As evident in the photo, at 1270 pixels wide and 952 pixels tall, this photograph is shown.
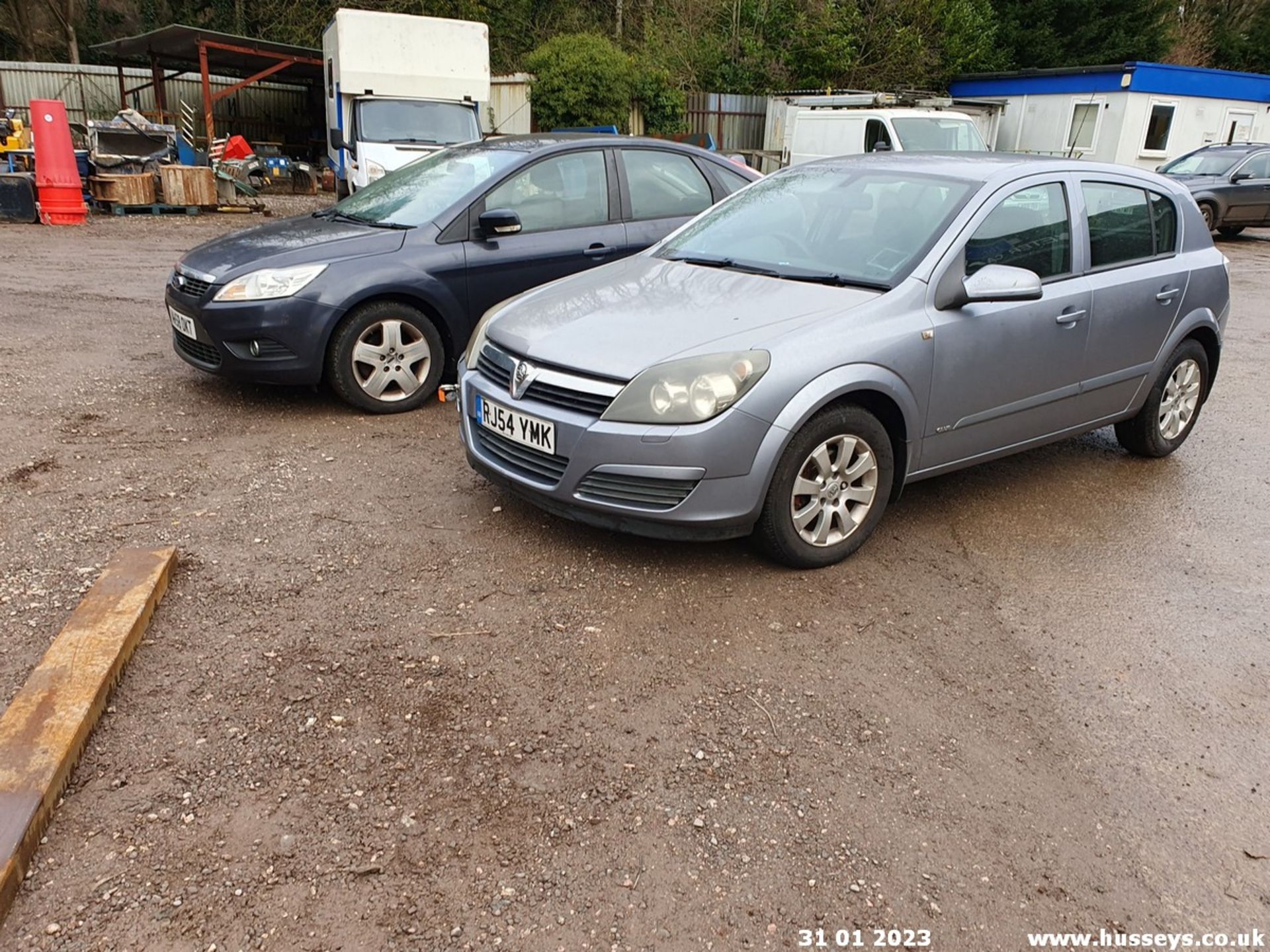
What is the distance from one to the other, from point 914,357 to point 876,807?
201cm

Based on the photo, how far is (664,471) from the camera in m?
3.64

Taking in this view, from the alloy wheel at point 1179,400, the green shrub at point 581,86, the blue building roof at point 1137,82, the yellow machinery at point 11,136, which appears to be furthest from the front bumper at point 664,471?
the blue building roof at point 1137,82

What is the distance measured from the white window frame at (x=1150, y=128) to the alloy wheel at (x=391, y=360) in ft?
73.5

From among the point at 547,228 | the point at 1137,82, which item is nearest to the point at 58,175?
the point at 547,228

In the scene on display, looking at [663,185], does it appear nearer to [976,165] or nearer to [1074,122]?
[976,165]

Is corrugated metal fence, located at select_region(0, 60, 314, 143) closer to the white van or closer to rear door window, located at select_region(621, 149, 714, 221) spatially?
the white van

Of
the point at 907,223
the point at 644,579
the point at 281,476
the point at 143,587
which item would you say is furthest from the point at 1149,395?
the point at 143,587

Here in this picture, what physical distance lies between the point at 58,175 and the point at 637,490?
1441cm

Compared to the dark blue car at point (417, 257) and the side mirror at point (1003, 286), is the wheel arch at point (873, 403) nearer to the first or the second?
the side mirror at point (1003, 286)

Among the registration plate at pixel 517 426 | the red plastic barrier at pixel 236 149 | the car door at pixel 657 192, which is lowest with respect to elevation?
the registration plate at pixel 517 426

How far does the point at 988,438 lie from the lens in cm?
450

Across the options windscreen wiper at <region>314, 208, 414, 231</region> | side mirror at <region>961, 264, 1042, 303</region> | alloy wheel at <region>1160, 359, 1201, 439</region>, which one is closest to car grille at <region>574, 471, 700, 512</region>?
side mirror at <region>961, 264, 1042, 303</region>

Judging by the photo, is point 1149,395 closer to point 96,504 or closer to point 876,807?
point 876,807

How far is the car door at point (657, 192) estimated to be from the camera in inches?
259
